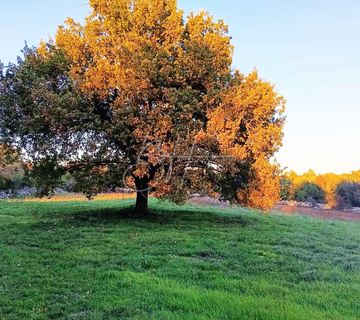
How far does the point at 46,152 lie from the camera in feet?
65.2

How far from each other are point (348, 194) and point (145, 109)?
49.4 m

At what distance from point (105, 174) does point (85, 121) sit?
249cm

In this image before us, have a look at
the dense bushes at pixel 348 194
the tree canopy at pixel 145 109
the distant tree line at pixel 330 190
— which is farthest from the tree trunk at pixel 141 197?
the dense bushes at pixel 348 194

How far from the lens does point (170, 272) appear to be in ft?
36.3

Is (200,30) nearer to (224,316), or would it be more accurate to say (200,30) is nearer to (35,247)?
(35,247)

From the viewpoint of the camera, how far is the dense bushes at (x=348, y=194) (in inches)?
2415

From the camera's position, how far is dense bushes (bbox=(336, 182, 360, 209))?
61344mm

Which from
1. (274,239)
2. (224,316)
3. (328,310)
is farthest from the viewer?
(274,239)

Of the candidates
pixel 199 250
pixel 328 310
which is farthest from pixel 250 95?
pixel 328 310

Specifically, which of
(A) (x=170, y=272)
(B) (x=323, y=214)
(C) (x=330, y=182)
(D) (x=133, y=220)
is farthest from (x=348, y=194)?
(A) (x=170, y=272)

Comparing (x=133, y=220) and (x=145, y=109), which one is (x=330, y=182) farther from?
(x=145, y=109)

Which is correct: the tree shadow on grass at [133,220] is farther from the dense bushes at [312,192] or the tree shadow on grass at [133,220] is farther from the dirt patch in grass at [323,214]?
the dense bushes at [312,192]

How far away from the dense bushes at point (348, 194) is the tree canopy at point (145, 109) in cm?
4418

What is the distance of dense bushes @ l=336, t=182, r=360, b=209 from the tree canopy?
44.2m
